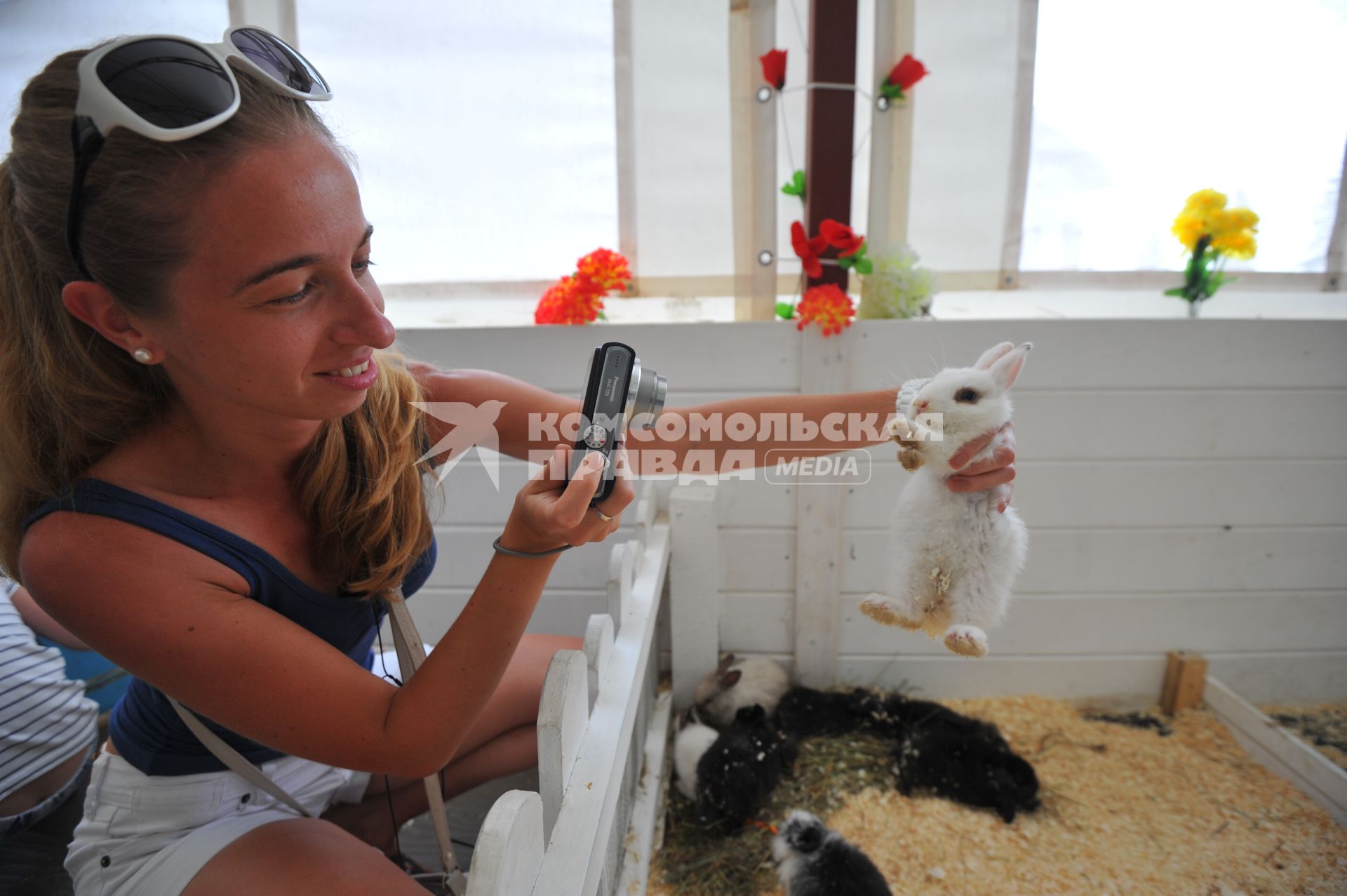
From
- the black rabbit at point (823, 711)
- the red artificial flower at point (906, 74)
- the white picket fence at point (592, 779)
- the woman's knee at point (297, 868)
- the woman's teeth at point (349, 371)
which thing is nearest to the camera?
the white picket fence at point (592, 779)

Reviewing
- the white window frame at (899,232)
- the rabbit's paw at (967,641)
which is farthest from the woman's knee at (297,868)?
the white window frame at (899,232)

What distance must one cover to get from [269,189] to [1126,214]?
128 centimetres

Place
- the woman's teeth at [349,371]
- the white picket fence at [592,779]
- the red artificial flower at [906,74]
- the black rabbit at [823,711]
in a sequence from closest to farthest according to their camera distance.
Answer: the white picket fence at [592,779], the woman's teeth at [349,371], the red artificial flower at [906,74], the black rabbit at [823,711]

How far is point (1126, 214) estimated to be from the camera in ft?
3.93

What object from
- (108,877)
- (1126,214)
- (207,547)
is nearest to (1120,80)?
(1126,214)

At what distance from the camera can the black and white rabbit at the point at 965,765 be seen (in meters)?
1.27

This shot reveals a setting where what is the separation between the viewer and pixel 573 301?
121cm

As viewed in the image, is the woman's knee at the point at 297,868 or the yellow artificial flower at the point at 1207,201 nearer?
the woman's knee at the point at 297,868

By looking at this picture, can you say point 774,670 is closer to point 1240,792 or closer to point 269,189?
point 1240,792

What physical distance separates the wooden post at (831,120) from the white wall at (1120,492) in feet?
0.60

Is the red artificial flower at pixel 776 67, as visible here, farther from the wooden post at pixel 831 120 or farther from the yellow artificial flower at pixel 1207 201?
the yellow artificial flower at pixel 1207 201

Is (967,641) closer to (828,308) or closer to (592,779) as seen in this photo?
(592,779)

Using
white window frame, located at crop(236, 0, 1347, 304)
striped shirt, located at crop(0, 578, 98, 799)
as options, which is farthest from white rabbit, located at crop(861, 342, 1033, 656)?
striped shirt, located at crop(0, 578, 98, 799)

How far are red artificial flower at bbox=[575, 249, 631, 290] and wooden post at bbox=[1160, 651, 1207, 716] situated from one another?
1.32 metres
